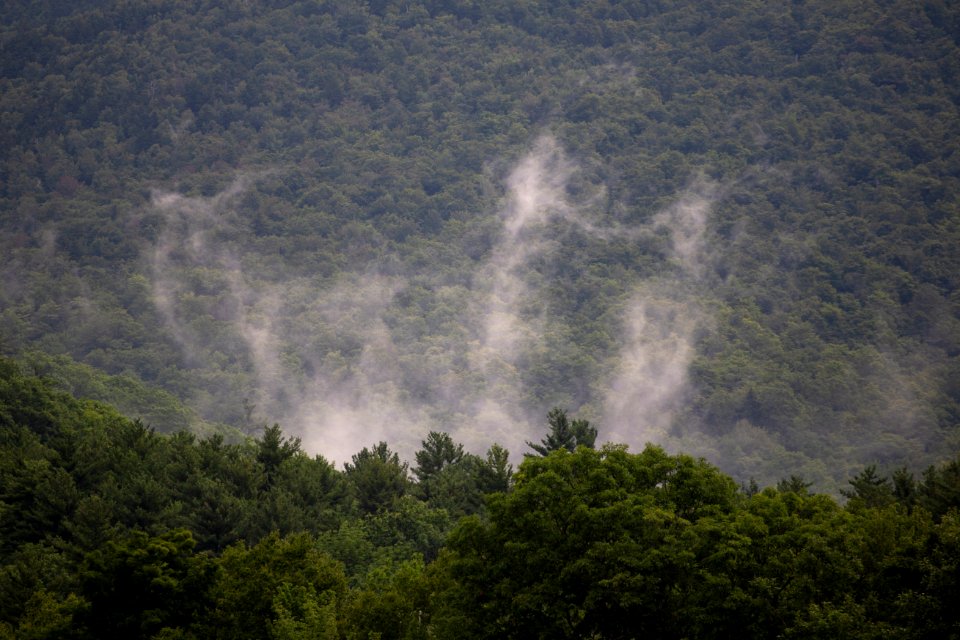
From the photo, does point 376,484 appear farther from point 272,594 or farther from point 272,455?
point 272,594

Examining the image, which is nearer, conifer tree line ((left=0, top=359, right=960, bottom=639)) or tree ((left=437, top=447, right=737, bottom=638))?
conifer tree line ((left=0, top=359, right=960, bottom=639))

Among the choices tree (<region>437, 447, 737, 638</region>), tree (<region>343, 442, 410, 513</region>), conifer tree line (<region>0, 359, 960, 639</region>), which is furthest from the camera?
tree (<region>343, 442, 410, 513</region>)


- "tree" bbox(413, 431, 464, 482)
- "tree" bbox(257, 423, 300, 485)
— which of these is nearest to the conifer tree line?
"tree" bbox(257, 423, 300, 485)

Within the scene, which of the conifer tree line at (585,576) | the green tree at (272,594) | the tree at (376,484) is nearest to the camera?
the conifer tree line at (585,576)

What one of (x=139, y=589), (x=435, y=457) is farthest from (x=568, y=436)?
(x=139, y=589)

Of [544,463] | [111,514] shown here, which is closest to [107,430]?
[111,514]

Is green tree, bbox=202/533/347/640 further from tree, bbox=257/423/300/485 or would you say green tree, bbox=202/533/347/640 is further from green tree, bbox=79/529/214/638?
tree, bbox=257/423/300/485

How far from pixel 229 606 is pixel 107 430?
219 feet

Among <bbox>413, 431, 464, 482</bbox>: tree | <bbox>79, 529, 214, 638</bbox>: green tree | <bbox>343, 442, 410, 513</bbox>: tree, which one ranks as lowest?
<bbox>79, 529, 214, 638</bbox>: green tree

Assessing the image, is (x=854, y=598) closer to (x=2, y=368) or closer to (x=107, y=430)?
(x=107, y=430)

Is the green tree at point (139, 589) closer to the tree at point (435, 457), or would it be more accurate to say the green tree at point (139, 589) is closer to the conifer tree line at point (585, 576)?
the conifer tree line at point (585, 576)

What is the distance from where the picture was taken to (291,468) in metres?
104

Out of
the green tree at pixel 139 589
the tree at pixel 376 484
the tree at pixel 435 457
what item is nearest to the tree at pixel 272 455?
the tree at pixel 376 484

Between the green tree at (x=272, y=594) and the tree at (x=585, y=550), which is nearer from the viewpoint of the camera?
the tree at (x=585, y=550)
